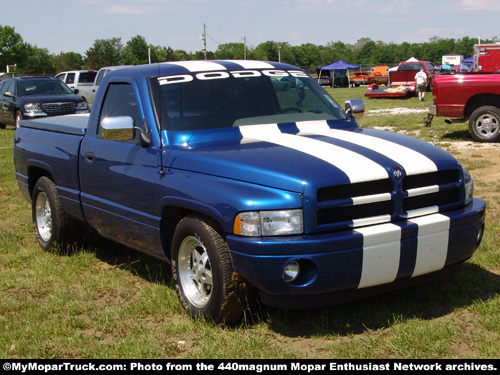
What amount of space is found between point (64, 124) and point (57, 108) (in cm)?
1298

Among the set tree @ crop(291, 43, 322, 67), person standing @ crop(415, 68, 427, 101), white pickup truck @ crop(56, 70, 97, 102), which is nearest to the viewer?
white pickup truck @ crop(56, 70, 97, 102)

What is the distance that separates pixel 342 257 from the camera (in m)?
3.59

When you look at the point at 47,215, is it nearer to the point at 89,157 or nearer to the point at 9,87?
the point at 89,157

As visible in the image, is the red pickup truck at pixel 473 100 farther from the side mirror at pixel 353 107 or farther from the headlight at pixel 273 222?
the headlight at pixel 273 222

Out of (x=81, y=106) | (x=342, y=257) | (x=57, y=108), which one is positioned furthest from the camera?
(x=81, y=106)


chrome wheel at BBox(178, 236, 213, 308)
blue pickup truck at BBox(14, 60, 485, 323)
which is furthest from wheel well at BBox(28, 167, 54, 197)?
chrome wheel at BBox(178, 236, 213, 308)

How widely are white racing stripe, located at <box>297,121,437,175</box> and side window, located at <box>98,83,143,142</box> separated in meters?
1.27

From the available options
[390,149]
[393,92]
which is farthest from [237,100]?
[393,92]

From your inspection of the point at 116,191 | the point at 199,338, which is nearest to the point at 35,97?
the point at 116,191

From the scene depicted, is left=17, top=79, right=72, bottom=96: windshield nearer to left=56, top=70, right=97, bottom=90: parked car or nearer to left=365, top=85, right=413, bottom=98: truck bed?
left=56, top=70, right=97, bottom=90: parked car

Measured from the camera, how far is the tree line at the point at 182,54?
81.3 m

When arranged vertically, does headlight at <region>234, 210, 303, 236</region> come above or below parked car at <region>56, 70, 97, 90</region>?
below

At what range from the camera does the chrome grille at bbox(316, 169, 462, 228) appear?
3664 mm
